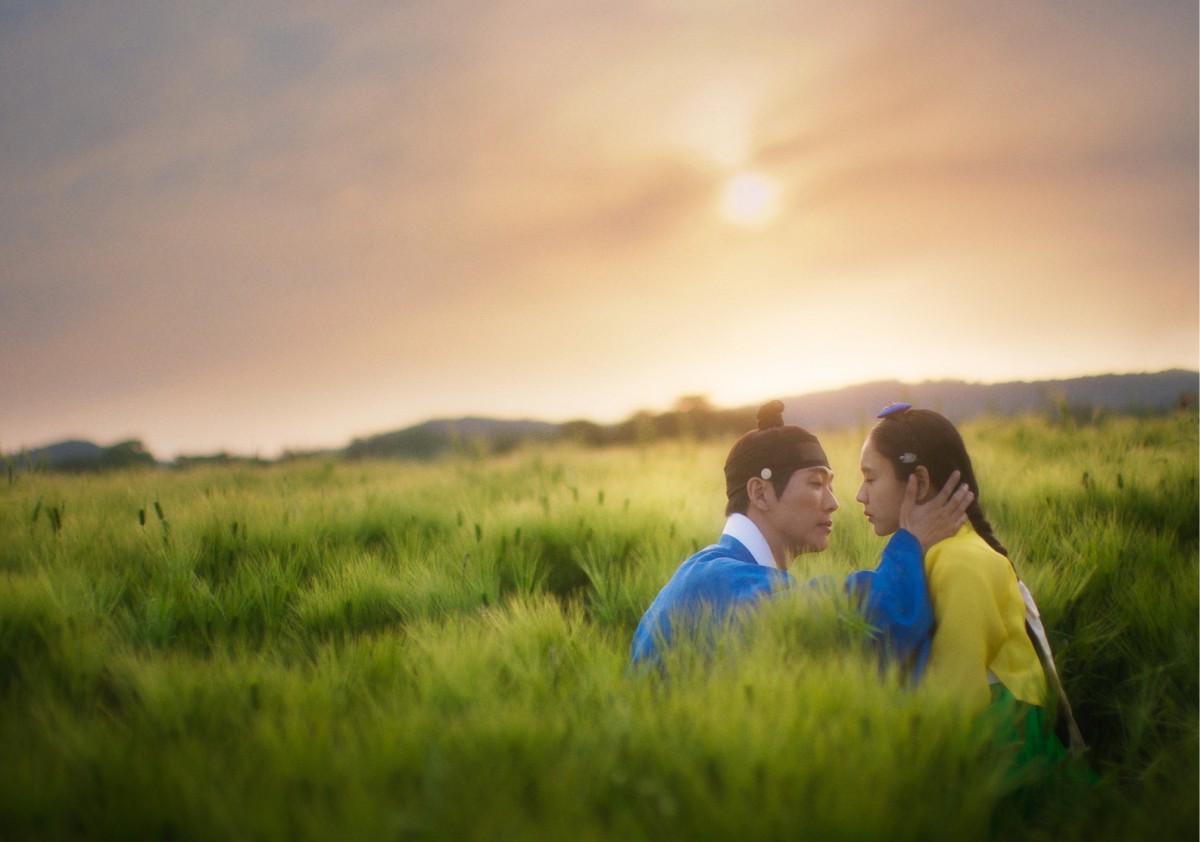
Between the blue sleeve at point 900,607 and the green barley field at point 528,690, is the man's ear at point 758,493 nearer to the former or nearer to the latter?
the green barley field at point 528,690

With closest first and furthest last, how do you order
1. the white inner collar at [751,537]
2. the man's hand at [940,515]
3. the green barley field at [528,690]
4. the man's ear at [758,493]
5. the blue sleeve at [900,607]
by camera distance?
the green barley field at [528,690]
the blue sleeve at [900,607]
the man's hand at [940,515]
the white inner collar at [751,537]
the man's ear at [758,493]

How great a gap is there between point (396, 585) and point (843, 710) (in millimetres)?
2399

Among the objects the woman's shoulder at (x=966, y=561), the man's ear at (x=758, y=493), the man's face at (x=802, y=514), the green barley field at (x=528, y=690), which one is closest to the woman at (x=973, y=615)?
the woman's shoulder at (x=966, y=561)

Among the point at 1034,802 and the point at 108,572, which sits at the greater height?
the point at 108,572

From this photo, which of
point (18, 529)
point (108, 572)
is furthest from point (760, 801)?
point (18, 529)

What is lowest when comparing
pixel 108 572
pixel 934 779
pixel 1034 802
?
pixel 1034 802

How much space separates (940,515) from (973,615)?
41cm

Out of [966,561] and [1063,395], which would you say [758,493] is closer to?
[966,561]

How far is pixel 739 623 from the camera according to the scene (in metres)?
2.51

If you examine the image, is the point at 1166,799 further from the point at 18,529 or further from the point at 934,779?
the point at 18,529

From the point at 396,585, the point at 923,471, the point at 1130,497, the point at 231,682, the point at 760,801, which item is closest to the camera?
the point at 760,801

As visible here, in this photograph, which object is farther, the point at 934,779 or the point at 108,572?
the point at 108,572

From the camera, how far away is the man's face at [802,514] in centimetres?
331

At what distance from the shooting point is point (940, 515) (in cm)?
273
